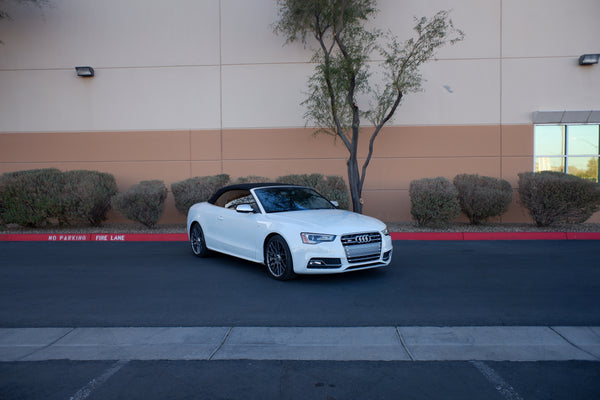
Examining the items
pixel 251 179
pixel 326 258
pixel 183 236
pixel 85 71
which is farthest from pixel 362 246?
pixel 85 71

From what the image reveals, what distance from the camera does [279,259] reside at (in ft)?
22.9

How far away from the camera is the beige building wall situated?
45.4 ft

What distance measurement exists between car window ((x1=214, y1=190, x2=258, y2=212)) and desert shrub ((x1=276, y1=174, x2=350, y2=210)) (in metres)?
4.10

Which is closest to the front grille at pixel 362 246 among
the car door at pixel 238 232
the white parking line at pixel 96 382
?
the car door at pixel 238 232

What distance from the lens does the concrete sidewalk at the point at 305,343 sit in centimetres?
427

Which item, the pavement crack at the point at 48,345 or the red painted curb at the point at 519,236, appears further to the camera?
the red painted curb at the point at 519,236

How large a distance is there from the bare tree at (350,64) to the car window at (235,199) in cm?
492

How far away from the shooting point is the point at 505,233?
443 inches

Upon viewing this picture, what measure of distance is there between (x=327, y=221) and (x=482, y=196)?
665 centimetres

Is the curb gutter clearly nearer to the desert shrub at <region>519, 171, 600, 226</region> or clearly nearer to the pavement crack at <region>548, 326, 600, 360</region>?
the desert shrub at <region>519, 171, 600, 226</region>

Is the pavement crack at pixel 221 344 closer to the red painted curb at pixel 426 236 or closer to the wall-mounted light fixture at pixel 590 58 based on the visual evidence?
the red painted curb at pixel 426 236

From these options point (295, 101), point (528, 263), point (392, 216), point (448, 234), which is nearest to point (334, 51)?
point (295, 101)

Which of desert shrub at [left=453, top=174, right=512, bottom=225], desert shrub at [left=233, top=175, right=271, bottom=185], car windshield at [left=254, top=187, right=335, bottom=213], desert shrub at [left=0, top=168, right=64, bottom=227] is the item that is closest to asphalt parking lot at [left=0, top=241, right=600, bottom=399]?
car windshield at [left=254, top=187, right=335, bottom=213]

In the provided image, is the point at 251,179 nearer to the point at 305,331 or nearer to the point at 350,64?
the point at 350,64
